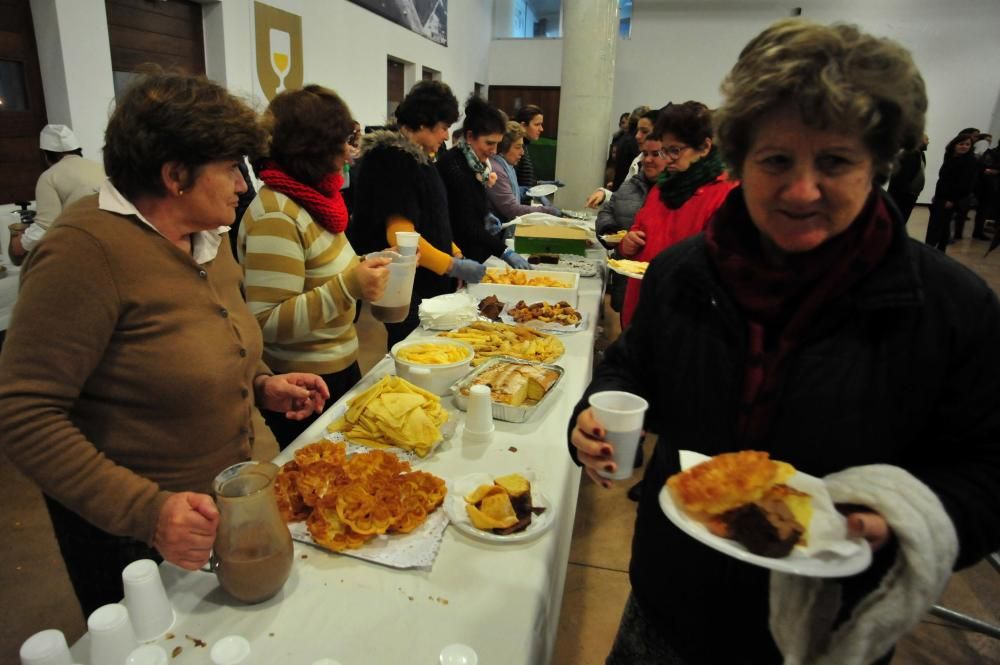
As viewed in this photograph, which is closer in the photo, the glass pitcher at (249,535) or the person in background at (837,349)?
the person in background at (837,349)

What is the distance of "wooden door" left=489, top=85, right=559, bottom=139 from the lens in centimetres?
1362

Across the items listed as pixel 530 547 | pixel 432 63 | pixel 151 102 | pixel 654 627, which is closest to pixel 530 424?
pixel 530 547

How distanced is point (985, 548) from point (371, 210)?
229cm

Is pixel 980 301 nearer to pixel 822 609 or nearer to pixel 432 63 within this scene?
pixel 822 609

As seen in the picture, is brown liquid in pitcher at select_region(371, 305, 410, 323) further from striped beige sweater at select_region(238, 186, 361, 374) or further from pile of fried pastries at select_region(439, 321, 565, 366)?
pile of fried pastries at select_region(439, 321, 565, 366)

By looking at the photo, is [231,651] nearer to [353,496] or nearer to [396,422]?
[353,496]

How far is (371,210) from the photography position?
2.55 meters

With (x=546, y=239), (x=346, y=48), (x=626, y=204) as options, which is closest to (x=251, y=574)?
(x=546, y=239)

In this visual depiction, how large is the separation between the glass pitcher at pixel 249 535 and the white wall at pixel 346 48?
3298mm

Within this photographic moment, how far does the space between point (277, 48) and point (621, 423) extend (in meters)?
6.18

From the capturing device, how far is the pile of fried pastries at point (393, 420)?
5.11ft

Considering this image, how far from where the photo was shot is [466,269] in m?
2.84

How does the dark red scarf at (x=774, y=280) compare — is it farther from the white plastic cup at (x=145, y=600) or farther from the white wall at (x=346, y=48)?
the white wall at (x=346, y=48)

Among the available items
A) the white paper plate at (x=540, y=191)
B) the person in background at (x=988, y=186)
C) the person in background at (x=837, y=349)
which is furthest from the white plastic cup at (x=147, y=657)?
the person in background at (x=988, y=186)
